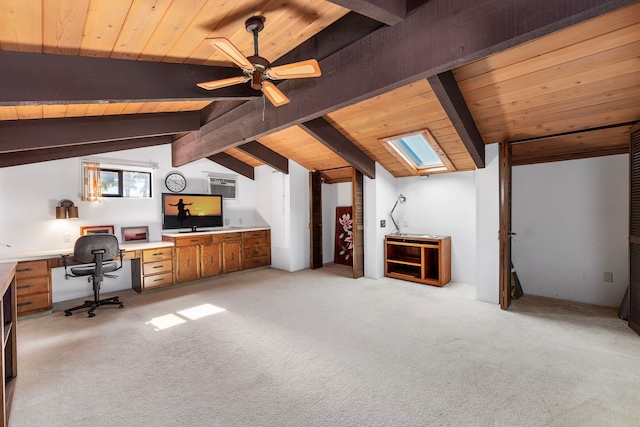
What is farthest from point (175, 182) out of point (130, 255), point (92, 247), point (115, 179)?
point (92, 247)

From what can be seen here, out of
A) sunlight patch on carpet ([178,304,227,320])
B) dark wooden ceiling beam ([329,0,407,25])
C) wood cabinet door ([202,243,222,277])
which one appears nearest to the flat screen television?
wood cabinet door ([202,243,222,277])

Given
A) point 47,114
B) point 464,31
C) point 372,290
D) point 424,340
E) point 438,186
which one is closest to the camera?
point 464,31

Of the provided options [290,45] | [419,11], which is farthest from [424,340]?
[290,45]

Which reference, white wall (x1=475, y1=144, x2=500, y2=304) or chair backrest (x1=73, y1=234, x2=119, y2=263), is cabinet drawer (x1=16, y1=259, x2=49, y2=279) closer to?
chair backrest (x1=73, y1=234, x2=119, y2=263)

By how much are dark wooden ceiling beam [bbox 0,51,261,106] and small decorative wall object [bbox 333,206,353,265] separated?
4255 millimetres

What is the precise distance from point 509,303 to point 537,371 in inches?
63.7

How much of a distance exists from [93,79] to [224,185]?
156 inches

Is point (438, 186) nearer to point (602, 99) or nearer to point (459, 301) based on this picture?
point (459, 301)

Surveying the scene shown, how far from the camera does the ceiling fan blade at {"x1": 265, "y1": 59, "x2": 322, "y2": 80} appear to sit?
1906 millimetres

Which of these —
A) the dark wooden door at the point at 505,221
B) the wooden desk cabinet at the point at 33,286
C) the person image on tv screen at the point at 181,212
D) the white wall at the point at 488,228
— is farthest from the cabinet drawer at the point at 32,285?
the dark wooden door at the point at 505,221

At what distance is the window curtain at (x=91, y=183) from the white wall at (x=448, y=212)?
4.84m

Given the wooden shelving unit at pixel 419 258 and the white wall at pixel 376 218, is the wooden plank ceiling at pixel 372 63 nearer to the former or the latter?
the white wall at pixel 376 218

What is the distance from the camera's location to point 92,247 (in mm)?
3561

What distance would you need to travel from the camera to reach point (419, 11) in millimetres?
1837
